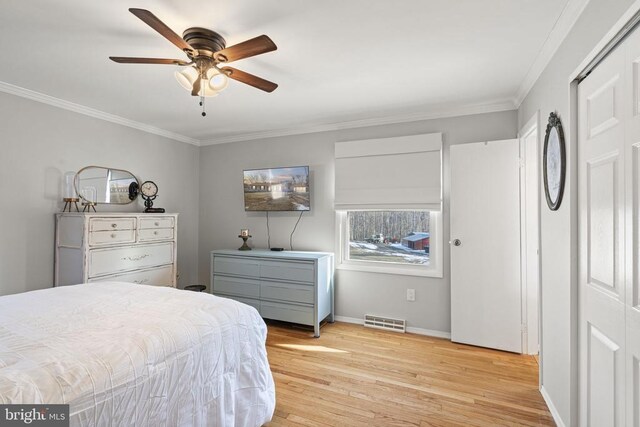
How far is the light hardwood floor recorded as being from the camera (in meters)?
2.02

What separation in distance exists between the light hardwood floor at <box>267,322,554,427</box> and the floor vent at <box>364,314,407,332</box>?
0.40 feet

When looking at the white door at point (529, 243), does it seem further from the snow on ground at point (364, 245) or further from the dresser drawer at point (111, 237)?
the dresser drawer at point (111, 237)

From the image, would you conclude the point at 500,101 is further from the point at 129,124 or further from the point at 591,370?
the point at 129,124

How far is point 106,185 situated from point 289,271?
2.26 meters

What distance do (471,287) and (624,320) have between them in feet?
6.29

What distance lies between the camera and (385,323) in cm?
354

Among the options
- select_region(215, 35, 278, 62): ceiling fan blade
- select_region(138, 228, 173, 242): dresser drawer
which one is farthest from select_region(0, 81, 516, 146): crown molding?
select_region(215, 35, 278, 62): ceiling fan blade

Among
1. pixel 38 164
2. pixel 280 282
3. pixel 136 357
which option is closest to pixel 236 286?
pixel 280 282

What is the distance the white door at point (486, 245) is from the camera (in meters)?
2.94

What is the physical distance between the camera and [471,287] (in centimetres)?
311

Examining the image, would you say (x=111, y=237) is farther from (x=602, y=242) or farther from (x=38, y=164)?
(x=602, y=242)

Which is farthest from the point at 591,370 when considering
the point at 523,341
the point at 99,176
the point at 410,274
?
the point at 99,176

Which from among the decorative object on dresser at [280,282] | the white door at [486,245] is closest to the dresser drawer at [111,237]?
the decorative object on dresser at [280,282]

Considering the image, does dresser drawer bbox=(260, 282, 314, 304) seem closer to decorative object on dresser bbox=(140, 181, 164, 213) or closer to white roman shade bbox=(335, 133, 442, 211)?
white roman shade bbox=(335, 133, 442, 211)
